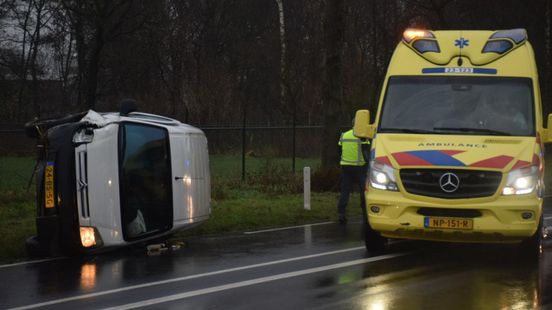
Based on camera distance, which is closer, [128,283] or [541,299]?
[541,299]

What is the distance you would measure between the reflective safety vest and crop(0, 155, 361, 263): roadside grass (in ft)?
4.72

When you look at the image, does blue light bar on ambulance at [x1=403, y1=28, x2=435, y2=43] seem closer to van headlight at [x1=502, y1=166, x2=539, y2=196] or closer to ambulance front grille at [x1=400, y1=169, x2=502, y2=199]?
ambulance front grille at [x1=400, y1=169, x2=502, y2=199]

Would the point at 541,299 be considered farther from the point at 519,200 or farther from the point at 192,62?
the point at 192,62

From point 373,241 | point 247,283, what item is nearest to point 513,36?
point 373,241

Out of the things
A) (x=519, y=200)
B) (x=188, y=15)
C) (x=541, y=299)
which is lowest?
(x=541, y=299)

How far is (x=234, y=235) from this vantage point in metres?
13.1

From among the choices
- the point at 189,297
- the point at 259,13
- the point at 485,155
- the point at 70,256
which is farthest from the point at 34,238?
the point at 259,13

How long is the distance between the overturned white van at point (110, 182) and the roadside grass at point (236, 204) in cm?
115

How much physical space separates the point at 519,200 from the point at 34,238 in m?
6.02

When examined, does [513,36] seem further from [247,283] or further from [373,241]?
[247,283]

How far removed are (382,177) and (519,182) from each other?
1532 millimetres

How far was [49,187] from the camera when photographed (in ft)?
34.4

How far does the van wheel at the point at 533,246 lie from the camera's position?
9.96 metres

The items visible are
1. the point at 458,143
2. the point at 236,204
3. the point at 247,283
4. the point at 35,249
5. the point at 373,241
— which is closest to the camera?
the point at 247,283
